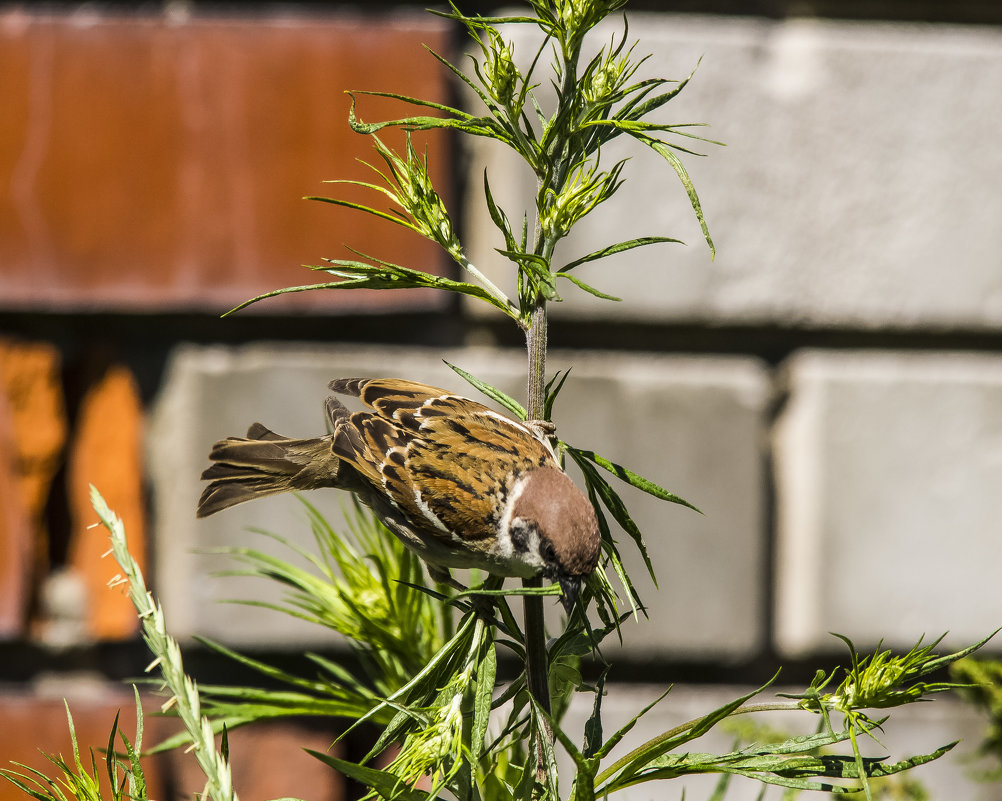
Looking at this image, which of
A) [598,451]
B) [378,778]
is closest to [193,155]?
[598,451]

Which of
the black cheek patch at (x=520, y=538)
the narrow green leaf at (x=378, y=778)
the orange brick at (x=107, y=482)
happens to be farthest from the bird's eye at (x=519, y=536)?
the orange brick at (x=107, y=482)

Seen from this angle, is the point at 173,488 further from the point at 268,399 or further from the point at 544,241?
the point at 544,241

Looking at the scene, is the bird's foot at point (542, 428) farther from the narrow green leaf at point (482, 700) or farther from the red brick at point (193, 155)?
the red brick at point (193, 155)

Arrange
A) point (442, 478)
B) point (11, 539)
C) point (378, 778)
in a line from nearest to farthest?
point (378, 778) < point (442, 478) < point (11, 539)

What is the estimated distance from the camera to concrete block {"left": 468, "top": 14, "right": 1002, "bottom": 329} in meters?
0.80


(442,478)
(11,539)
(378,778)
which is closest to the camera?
(378,778)

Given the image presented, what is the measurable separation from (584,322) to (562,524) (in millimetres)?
534

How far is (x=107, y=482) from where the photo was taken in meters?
0.77

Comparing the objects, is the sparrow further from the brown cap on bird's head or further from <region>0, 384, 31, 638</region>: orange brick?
<region>0, 384, 31, 638</region>: orange brick

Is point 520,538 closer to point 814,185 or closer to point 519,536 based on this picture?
point 519,536

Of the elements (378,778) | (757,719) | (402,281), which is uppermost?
(402,281)

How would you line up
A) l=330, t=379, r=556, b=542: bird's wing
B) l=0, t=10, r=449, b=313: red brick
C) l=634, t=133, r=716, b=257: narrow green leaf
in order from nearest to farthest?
l=634, t=133, r=716, b=257: narrow green leaf, l=330, t=379, r=556, b=542: bird's wing, l=0, t=10, r=449, b=313: red brick

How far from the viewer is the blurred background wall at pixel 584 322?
2.49 feet

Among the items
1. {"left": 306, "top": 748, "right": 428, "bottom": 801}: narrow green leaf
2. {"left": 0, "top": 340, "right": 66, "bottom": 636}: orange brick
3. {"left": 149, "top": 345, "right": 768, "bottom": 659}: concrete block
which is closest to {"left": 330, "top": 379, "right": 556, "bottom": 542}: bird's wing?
{"left": 306, "top": 748, "right": 428, "bottom": 801}: narrow green leaf
